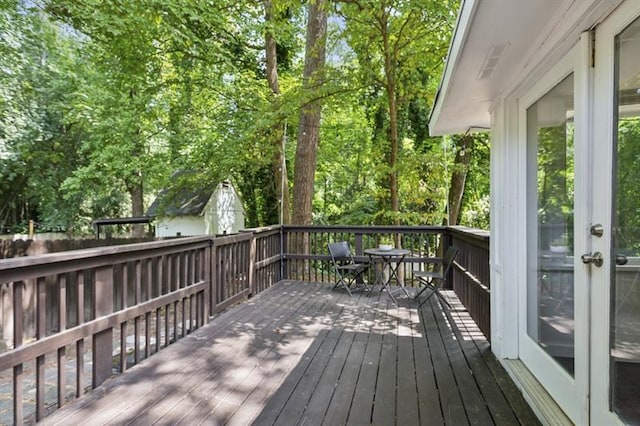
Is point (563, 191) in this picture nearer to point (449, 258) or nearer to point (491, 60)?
point (491, 60)

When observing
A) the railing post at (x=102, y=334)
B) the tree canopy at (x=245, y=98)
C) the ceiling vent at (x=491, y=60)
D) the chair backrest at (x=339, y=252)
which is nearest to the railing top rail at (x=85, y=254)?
the railing post at (x=102, y=334)

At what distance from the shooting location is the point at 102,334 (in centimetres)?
258

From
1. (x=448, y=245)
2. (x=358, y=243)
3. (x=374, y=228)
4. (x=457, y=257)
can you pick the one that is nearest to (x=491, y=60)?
(x=457, y=257)

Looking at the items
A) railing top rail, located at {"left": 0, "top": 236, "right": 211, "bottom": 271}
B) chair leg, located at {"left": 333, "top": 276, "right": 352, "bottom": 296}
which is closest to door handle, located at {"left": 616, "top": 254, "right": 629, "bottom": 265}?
railing top rail, located at {"left": 0, "top": 236, "right": 211, "bottom": 271}

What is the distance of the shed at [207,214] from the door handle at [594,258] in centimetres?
1198

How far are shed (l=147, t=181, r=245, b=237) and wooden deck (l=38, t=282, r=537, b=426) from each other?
32.4 ft

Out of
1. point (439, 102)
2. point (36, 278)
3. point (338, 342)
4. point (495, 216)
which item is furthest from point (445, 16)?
point (36, 278)

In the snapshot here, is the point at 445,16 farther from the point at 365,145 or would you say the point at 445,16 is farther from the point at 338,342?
the point at 365,145

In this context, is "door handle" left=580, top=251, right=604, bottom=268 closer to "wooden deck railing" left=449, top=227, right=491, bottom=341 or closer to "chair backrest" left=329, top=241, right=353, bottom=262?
"wooden deck railing" left=449, top=227, right=491, bottom=341

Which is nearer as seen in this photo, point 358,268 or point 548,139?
point 548,139

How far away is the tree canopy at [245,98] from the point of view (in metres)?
6.15

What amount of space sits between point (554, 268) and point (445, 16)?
464cm

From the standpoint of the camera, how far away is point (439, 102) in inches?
125

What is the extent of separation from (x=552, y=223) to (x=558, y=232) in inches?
4.0
